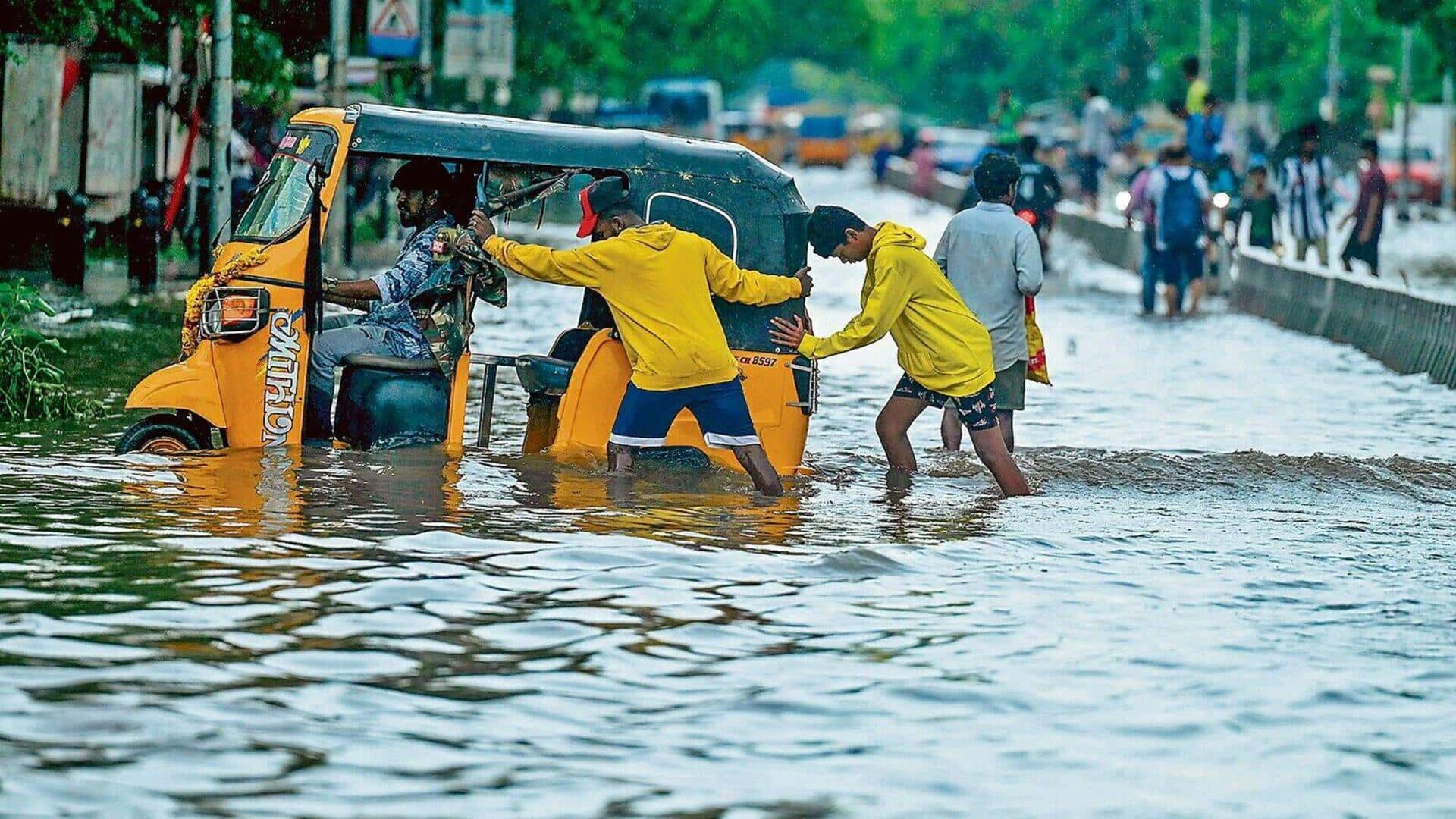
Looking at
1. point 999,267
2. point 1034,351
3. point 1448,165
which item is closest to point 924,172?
point 1448,165

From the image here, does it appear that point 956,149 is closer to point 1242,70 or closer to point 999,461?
point 1242,70

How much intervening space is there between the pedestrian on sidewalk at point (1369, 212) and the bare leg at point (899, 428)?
15.9 m

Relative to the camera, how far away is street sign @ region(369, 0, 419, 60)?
27.8m

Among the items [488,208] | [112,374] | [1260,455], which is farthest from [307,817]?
[112,374]

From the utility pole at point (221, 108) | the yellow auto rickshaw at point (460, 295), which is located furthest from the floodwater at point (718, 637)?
the utility pole at point (221, 108)

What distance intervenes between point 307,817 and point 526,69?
48459 millimetres

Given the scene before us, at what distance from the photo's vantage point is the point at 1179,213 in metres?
23.4

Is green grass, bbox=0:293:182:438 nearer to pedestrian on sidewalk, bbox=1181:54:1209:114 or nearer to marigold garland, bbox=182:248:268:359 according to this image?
marigold garland, bbox=182:248:268:359

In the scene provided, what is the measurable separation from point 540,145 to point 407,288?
865 mm

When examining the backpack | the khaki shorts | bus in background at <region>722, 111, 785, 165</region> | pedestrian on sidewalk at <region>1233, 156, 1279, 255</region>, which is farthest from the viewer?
bus in background at <region>722, 111, 785, 165</region>

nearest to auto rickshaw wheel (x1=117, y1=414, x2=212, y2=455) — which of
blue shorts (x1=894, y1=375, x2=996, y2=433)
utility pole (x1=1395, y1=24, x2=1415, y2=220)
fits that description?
blue shorts (x1=894, y1=375, x2=996, y2=433)

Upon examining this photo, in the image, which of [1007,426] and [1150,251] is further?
[1150,251]

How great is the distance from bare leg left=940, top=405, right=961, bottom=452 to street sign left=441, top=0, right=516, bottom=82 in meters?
25.1

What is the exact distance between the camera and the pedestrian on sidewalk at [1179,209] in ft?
76.4
